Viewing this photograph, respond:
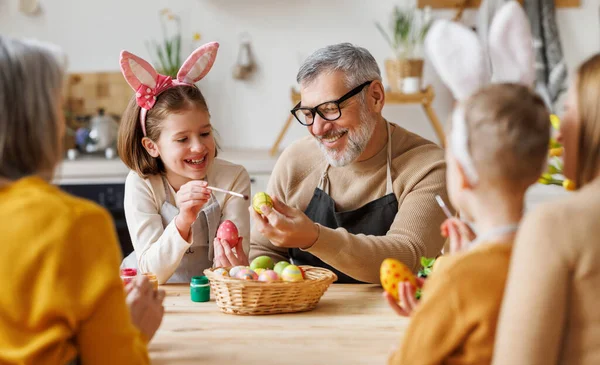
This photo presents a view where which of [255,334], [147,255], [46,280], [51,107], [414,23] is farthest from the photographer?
[414,23]

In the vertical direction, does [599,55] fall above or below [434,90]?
above

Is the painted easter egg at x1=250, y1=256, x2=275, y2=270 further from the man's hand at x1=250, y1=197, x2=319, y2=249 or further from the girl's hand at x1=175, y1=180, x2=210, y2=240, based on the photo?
the girl's hand at x1=175, y1=180, x2=210, y2=240

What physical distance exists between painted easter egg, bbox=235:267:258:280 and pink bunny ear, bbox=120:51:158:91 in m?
0.76

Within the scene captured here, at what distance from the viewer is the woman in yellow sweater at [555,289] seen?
0.99m

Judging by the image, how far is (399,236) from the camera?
6.86 ft

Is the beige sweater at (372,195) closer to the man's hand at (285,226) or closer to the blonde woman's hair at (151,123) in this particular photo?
the man's hand at (285,226)

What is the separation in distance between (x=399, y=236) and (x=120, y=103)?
282 centimetres

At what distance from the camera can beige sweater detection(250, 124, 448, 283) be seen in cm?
196

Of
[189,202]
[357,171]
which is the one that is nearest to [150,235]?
[189,202]

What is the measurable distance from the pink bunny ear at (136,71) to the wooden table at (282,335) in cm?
73

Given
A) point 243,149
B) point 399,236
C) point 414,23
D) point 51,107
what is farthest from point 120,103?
point 51,107

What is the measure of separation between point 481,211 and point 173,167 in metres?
1.33

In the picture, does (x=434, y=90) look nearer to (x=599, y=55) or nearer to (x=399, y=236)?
(x=399, y=236)

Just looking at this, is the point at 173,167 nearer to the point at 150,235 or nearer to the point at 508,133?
the point at 150,235
